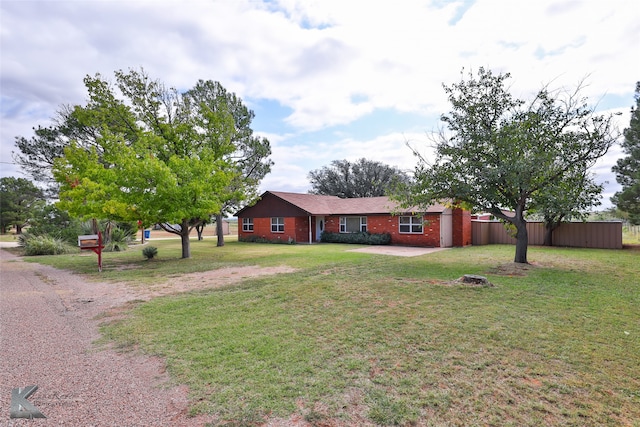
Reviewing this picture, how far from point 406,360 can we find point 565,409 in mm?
1625

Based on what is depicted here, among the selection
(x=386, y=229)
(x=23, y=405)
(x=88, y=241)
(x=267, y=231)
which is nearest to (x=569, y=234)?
(x=386, y=229)

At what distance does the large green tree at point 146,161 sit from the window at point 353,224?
936cm

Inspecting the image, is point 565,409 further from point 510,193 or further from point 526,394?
point 510,193

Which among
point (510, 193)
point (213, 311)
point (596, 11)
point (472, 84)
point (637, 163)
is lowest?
point (213, 311)

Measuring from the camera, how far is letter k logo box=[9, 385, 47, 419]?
10.3ft

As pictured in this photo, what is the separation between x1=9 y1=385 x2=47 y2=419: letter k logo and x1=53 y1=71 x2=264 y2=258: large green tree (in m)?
10.2

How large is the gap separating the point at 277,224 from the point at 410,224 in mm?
10016

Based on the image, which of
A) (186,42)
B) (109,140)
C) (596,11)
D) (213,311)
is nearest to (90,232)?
(109,140)

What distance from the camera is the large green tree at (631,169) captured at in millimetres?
16969

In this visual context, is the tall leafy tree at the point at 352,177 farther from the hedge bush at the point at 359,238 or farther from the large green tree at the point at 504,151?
the large green tree at the point at 504,151

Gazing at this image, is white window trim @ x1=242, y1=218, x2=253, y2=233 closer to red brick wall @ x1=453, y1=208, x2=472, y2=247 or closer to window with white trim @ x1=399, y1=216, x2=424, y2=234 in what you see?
window with white trim @ x1=399, y1=216, x2=424, y2=234

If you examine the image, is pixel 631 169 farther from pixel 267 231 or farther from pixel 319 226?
pixel 267 231

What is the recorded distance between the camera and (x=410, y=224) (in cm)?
2089

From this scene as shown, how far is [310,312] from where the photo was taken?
6391mm
